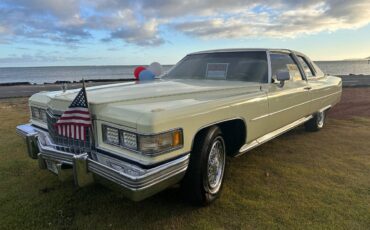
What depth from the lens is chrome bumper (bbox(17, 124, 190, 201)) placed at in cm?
232

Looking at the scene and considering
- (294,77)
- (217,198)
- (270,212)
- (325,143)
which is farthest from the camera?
(325,143)

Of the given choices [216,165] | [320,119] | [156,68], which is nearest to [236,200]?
[216,165]

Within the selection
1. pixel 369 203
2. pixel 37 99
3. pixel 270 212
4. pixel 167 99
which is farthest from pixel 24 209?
pixel 369 203

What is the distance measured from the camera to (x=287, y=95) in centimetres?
440

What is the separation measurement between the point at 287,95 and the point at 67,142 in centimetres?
302

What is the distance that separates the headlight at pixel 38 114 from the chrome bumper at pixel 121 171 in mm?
894

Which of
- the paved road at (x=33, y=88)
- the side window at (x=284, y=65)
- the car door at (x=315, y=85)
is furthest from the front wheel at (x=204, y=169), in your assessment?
the paved road at (x=33, y=88)

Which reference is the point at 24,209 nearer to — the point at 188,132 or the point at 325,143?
the point at 188,132

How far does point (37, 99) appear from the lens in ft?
12.3

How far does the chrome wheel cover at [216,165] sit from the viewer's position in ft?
10.3

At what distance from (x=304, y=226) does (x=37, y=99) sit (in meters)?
3.25

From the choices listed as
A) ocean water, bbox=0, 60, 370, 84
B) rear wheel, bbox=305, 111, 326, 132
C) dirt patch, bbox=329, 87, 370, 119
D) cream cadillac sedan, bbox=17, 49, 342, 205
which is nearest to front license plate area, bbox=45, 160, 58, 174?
cream cadillac sedan, bbox=17, 49, 342, 205

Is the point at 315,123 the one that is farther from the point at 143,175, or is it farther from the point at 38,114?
the point at 38,114

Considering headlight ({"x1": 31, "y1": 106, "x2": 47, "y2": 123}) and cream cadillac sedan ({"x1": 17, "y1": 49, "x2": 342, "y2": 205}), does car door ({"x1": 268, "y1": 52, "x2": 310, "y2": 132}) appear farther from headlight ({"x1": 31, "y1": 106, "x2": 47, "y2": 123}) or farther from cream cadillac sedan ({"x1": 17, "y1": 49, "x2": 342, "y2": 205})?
headlight ({"x1": 31, "y1": 106, "x2": 47, "y2": 123})
